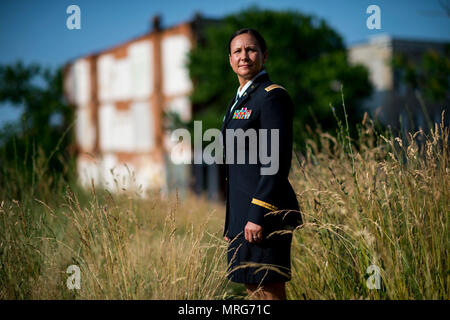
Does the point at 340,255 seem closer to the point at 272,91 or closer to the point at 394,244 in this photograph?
the point at 394,244

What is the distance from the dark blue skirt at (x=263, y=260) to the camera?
2488 millimetres

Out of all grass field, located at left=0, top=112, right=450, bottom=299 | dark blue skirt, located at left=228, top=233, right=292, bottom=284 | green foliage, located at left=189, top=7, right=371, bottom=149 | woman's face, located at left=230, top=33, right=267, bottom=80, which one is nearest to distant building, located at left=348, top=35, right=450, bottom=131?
green foliage, located at left=189, top=7, right=371, bottom=149

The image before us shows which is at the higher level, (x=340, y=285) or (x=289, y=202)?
(x=289, y=202)

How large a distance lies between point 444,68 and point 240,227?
1013 cm

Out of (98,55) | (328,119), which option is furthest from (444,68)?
(98,55)

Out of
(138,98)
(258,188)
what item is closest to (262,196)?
(258,188)

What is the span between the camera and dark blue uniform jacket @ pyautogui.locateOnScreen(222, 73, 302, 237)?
2430mm

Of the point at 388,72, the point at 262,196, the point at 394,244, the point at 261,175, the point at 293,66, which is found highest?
the point at 388,72

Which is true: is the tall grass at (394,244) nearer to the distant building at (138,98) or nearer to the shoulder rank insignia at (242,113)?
the shoulder rank insignia at (242,113)

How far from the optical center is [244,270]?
2.56 meters

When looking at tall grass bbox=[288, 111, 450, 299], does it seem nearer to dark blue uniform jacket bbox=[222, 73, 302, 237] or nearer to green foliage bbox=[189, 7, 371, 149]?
dark blue uniform jacket bbox=[222, 73, 302, 237]

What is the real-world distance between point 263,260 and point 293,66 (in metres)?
18.0

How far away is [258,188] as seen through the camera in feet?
8.06
